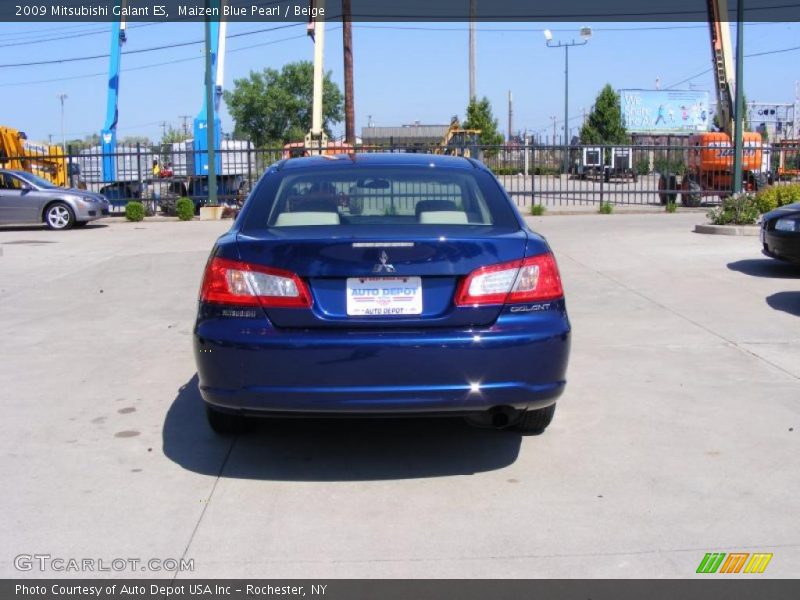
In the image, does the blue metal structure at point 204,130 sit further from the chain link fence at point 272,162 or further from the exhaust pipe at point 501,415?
the exhaust pipe at point 501,415

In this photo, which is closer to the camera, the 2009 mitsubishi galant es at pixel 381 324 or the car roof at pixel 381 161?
the 2009 mitsubishi galant es at pixel 381 324

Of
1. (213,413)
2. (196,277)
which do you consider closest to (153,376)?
(213,413)

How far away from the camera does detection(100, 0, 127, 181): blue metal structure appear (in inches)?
1046

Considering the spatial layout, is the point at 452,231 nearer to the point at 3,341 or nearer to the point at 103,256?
the point at 3,341

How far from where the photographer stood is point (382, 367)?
14.2 ft

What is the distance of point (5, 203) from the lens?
20078 millimetres

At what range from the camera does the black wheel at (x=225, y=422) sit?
5215 millimetres

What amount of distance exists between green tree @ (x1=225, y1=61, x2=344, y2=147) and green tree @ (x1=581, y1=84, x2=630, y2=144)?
89.9 ft

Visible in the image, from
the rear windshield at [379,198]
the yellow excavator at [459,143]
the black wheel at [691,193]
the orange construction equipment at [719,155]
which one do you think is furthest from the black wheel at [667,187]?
the rear windshield at [379,198]

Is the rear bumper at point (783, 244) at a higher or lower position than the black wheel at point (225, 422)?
higher

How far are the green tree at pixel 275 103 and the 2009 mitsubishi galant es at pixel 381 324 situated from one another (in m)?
79.8

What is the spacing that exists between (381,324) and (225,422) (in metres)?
1.40

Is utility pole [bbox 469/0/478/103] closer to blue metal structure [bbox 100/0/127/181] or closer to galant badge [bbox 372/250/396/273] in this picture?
blue metal structure [bbox 100/0/127/181]
